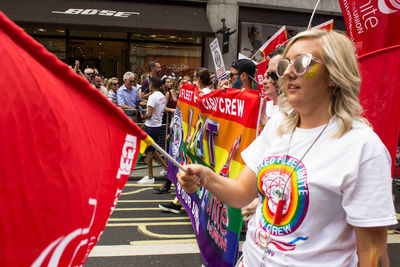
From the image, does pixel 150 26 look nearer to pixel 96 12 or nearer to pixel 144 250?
pixel 96 12

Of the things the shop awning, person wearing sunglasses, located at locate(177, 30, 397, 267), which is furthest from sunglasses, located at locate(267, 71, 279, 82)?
the shop awning

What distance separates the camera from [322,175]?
1528 mm

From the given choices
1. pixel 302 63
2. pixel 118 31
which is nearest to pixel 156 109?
pixel 302 63

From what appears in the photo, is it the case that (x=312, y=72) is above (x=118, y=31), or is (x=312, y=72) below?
below

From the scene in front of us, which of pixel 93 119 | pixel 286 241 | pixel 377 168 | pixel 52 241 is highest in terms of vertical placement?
pixel 93 119

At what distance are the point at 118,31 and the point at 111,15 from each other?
0.63 metres

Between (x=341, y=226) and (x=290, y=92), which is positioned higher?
(x=290, y=92)

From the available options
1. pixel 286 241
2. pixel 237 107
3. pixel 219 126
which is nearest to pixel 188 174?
pixel 286 241

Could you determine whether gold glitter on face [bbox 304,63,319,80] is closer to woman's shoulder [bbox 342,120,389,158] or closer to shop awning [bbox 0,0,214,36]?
woman's shoulder [bbox 342,120,389,158]

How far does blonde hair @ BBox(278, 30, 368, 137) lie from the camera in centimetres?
159

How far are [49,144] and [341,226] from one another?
3.61 ft

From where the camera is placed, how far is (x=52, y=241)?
4.14 ft

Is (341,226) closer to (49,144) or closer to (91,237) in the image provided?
(91,237)

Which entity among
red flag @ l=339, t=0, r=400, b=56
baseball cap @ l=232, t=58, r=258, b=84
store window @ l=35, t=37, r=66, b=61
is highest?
store window @ l=35, t=37, r=66, b=61
